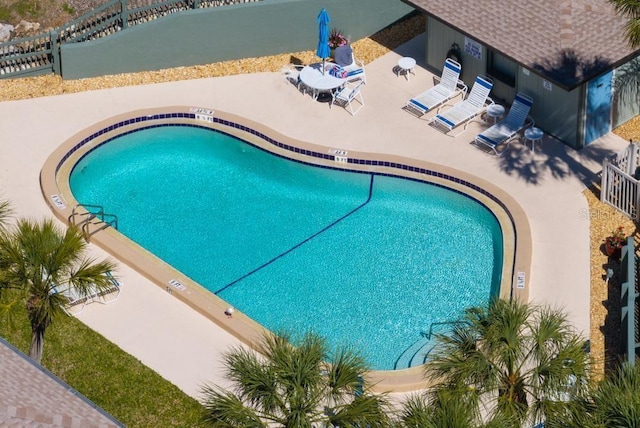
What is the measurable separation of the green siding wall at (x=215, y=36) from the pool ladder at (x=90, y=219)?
215 inches

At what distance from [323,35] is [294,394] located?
15824 millimetres

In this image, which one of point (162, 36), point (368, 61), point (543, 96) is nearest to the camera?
point (543, 96)

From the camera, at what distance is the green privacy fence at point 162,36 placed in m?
36.1

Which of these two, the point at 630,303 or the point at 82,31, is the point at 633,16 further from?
the point at 82,31

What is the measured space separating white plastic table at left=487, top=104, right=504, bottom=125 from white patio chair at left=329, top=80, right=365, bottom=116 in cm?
339

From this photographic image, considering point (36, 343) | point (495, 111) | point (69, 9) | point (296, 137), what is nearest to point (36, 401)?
point (36, 343)

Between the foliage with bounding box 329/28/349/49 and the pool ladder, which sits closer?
the pool ladder

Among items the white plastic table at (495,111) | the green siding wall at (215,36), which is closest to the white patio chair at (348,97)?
the green siding wall at (215,36)

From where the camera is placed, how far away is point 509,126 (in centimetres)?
3381

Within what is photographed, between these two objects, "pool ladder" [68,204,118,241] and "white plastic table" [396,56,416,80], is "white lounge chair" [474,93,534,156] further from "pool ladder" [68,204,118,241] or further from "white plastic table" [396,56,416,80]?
"pool ladder" [68,204,118,241]

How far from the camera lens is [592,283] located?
2964 centimetres

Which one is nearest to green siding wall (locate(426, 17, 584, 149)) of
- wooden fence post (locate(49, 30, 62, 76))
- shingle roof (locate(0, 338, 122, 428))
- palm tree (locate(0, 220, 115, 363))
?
wooden fence post (locate(49, 30, 62, 76))

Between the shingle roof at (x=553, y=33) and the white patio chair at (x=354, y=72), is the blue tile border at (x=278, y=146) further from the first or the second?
the shingle roof at (x=553, y=33)

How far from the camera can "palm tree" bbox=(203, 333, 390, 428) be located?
70.5 feet
